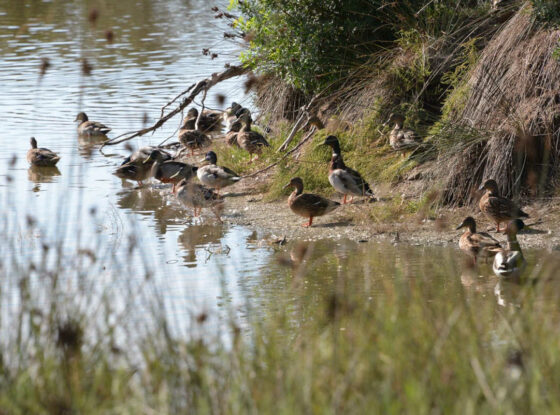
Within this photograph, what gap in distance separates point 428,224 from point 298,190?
176cm

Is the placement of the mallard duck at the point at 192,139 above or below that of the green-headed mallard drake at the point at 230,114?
below

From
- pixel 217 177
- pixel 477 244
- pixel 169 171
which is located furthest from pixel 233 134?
pixel 477 244

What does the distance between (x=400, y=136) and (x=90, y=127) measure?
6596mm

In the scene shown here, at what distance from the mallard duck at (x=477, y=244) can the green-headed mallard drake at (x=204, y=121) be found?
7705 mm

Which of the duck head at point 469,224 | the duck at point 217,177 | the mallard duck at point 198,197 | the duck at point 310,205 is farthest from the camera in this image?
the duck at point 217,177

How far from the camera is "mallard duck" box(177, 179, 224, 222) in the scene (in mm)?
11023

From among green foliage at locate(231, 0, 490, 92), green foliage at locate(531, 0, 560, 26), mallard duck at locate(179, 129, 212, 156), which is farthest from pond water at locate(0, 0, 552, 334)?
green foliage at locate(531, 0, 560, 26)

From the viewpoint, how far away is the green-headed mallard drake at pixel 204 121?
1605 centimetres

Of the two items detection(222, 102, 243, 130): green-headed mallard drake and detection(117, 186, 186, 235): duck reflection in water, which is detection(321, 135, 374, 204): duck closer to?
detection(117, 186, 186, 235): duck reflection in water

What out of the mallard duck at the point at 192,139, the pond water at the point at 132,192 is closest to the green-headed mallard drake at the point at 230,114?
the pond water at the point at 132,192

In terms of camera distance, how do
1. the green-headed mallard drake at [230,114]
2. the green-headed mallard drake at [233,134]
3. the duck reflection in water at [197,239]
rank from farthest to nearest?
the green-headed mallard drake at [230,114]
the green-headed mallard drake at [233,134]
the duck reflection in water at [197,239]

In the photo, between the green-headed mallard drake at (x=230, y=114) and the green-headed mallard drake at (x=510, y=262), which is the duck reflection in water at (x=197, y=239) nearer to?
the green-headed mallard drake at (x=510, y=262)

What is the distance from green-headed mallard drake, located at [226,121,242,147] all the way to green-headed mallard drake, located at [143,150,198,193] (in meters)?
1.63

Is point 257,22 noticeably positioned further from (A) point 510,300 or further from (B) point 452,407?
(B) point 452,407
